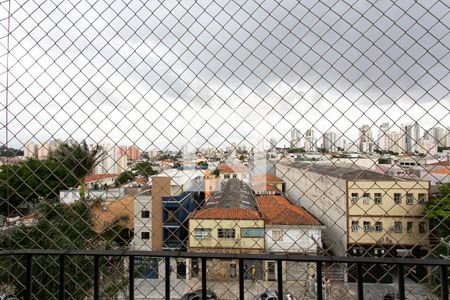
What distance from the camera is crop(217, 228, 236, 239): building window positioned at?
163 centimetres

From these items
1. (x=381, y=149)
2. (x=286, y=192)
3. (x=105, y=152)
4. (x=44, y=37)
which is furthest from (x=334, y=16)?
(x=44, y=37)

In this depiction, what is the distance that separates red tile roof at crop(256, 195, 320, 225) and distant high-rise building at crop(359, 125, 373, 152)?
1.29 feet

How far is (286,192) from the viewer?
169 centimetres

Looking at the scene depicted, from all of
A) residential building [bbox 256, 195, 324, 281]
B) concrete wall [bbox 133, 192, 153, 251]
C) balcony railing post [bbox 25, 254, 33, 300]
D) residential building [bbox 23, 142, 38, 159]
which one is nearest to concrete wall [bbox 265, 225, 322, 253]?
residential building [bbox 256, 195, 324, 281]

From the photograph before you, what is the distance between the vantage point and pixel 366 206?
1423 mm

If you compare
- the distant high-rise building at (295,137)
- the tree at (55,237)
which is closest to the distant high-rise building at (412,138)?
the distant high-rise building at (295,137)

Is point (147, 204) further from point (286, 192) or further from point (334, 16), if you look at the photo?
point (334, 16)

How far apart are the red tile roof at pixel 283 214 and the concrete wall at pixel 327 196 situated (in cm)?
8

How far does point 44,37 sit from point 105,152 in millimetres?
643

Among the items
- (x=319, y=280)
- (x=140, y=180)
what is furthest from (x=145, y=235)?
(x=319, y=280)

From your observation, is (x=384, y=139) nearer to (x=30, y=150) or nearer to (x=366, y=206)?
(x=366, y=206)

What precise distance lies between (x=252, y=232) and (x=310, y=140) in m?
0.56

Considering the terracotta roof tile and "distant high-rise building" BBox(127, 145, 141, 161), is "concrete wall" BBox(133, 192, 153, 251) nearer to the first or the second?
the terracotta roof tile

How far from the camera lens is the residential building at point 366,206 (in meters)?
1.34
